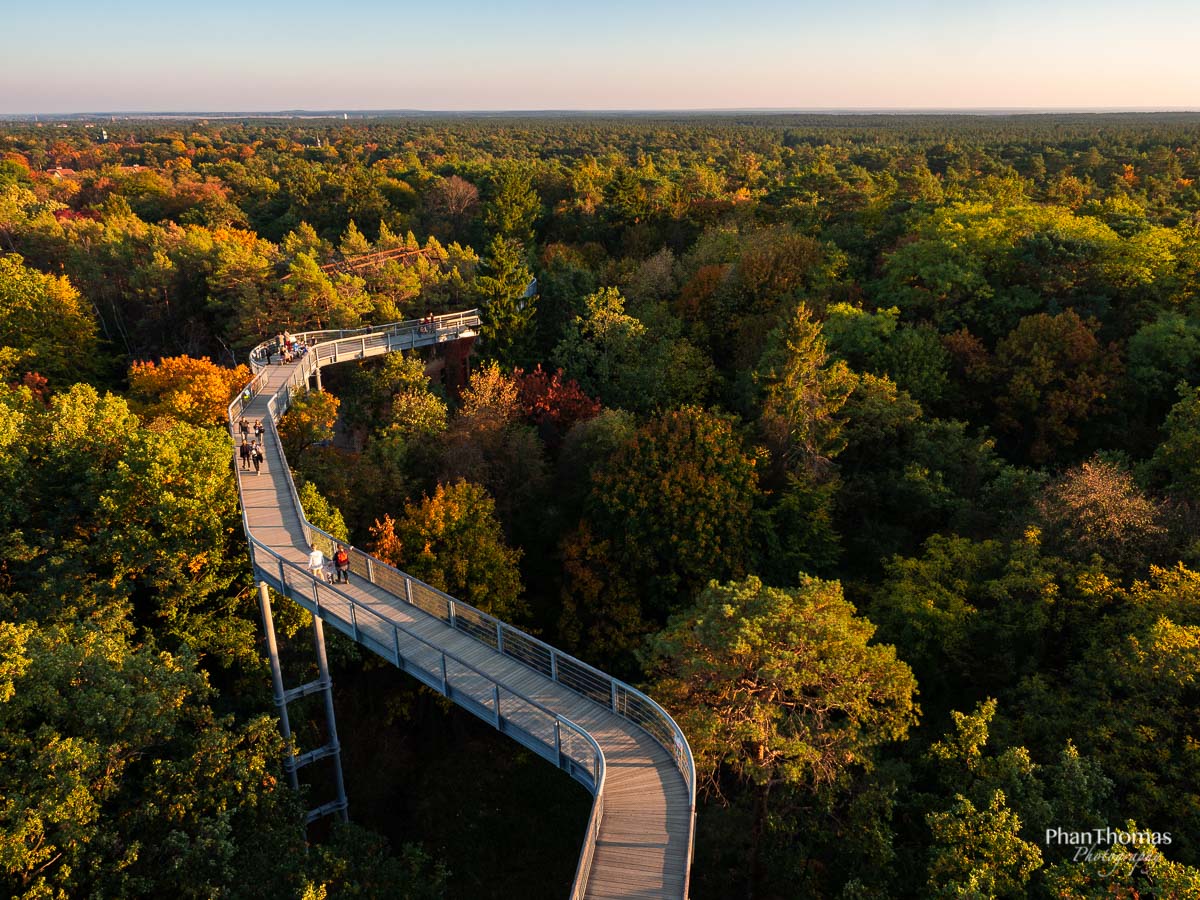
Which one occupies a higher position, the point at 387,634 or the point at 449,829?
the point at 387,634

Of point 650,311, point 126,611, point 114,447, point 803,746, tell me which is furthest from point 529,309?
point 803,746

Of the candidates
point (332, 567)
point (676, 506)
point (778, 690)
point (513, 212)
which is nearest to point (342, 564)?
point (332, 567)

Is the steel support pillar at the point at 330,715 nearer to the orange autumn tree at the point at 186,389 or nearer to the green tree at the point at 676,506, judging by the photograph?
the green tree at the point at 676,506

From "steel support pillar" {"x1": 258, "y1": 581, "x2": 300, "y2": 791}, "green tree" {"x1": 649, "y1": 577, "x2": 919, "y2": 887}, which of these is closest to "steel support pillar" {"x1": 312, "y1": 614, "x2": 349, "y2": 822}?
"steel support pillar" {"x1": 258, "y1": 581, "x2": 300, "y2": 791}

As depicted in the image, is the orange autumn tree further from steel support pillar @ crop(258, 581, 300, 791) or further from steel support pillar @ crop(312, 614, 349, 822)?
steel support pillar @ crop(312, 614, 349, 822)

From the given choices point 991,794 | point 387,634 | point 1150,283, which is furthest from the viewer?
point 1150,283

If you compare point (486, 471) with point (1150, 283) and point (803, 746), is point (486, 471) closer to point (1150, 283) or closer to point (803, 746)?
point (803, 746)

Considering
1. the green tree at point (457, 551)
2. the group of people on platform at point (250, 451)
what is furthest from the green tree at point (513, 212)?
the green tree at point (457, 551)
